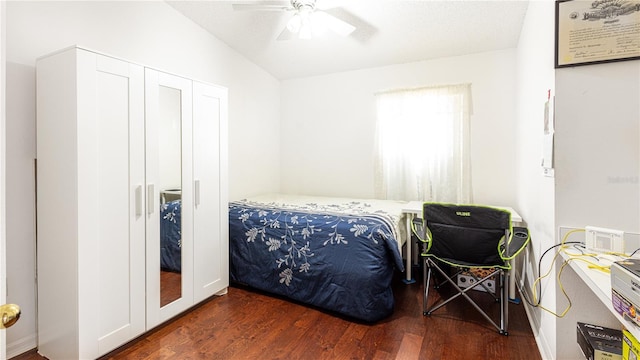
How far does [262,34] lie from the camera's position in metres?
2.95

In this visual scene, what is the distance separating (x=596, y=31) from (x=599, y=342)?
1419 millimetres

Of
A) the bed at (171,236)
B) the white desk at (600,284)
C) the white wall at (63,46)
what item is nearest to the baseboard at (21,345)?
the white wall at (63,46)

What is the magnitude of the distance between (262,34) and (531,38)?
2.35 meters

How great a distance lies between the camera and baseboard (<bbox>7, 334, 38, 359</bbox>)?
5.71 feet

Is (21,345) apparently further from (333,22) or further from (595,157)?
(595,157)

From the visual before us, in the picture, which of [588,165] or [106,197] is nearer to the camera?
[588,165]

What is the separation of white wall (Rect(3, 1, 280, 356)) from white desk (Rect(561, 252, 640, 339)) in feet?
9.50

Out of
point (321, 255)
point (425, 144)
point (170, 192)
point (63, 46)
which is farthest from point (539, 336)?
point (63, 46)

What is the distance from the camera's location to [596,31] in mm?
1353

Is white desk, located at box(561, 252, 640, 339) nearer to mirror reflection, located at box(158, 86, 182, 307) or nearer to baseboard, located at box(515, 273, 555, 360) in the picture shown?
baseboard, located at box(515, 273, 555, 360)

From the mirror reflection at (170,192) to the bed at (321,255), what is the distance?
2.03 ft

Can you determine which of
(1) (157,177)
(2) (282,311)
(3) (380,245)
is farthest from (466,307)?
(1) (157,177)

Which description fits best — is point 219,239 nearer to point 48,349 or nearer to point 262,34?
point 48,349

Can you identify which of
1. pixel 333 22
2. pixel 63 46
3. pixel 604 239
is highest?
pixel 333 22
